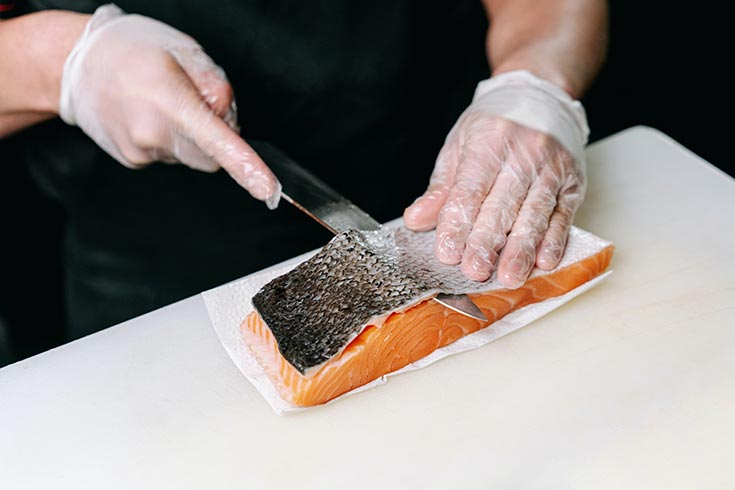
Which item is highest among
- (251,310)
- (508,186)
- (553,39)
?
(553,39)

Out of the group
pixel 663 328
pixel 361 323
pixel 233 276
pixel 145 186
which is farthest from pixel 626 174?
pixel 145 186

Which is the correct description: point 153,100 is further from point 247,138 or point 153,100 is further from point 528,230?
point 528,230

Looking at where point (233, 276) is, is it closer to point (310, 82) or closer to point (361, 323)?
point (310, 82)

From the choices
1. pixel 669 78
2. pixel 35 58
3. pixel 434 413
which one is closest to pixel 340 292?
pixel 434 413

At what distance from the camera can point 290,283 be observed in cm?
136

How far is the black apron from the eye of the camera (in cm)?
183

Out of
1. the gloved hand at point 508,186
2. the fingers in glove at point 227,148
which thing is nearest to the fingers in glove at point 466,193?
the gloved hand at point 508,186

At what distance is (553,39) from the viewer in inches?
76.0

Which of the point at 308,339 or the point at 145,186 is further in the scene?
the point at 145,186

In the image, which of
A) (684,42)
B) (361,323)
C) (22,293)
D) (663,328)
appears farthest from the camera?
(684,42)

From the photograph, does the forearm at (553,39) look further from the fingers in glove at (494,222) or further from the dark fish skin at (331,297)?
the dark fish skin at (331,297)

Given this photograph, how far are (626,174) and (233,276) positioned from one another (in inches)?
41.0

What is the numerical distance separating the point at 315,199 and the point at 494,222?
355 mm

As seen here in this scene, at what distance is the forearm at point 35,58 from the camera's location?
5.40ft
